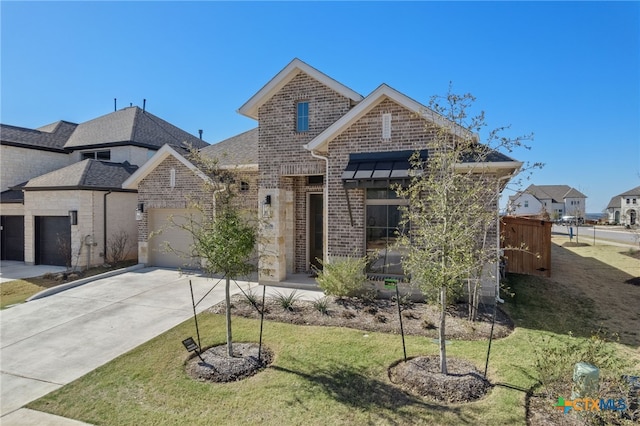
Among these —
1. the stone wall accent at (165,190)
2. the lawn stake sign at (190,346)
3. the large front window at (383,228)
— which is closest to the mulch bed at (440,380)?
the lawn stake sign at (190,346)

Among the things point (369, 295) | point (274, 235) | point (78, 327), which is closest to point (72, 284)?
point (78, 327)

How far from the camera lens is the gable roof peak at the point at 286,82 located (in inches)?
422

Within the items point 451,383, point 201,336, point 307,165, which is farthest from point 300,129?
point 451,383

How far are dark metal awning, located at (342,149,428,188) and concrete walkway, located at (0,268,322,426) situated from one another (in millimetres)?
3587

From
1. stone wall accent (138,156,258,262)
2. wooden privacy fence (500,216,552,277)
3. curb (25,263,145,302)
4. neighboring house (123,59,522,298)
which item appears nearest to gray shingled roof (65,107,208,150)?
stone wall accent (138,156,258,262)

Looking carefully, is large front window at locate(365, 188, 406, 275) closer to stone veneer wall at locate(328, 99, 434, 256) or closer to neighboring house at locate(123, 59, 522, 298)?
neighboring house at locate(123, 59, 522, 298)

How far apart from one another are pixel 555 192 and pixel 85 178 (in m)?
92.7

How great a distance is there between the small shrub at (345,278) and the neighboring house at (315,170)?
0.59 metres

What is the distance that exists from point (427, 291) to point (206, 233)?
13.6ft

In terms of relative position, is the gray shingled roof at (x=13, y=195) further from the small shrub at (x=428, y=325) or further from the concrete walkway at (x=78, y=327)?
the small shrub at (x=428, y=325)

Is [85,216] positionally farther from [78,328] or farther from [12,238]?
[78,328]

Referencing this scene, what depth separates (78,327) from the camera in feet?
26.1

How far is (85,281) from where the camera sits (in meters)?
11.8

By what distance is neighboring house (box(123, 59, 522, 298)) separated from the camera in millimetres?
9352
